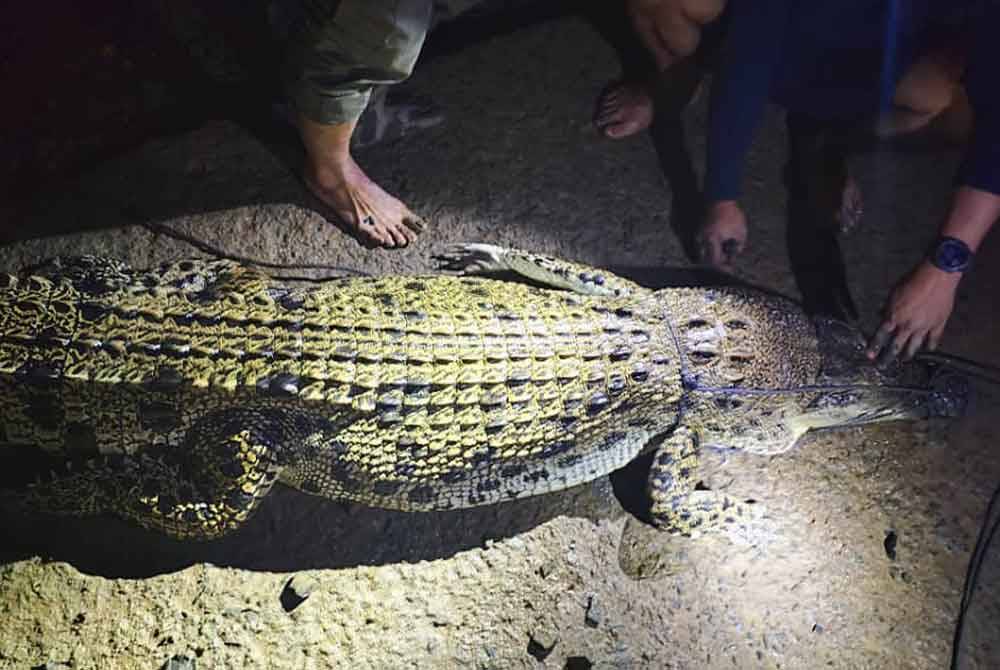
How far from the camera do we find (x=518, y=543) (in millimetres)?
2475

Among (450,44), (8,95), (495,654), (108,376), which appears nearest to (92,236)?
(8,95)

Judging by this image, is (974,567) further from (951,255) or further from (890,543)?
(951,255)

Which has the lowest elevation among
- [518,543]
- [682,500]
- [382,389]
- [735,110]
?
[518,543]

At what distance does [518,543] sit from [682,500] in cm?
54

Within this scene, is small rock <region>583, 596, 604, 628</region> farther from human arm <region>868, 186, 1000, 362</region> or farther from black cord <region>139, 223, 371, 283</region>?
black cord <region>139, 223, 371, 283</region>

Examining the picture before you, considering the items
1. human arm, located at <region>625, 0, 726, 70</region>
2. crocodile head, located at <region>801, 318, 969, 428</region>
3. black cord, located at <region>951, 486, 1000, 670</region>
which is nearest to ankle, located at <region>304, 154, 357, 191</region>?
human arm, located at <region>625, 0, 726, 70</region>

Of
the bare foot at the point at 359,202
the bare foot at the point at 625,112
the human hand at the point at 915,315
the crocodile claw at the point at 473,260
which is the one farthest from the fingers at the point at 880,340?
the bare foot at the point at 359,202

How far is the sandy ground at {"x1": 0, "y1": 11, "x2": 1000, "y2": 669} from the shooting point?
2.28 meters

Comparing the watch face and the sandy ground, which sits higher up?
the watch face

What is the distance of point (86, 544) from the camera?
7.71ft

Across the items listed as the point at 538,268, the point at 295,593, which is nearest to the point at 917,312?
the point at 538,268

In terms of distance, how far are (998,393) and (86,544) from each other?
9.92 feet

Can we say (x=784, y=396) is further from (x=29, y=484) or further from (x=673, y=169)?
(x=29, y=484)

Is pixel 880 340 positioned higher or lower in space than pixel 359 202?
lower
